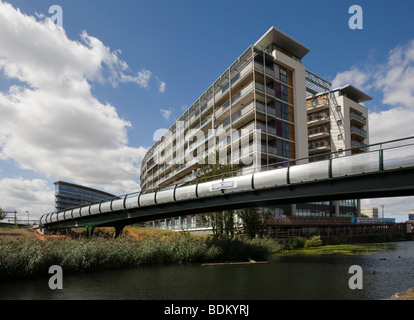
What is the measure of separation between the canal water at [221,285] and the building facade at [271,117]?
71.4ft

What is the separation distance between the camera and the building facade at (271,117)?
5003cm

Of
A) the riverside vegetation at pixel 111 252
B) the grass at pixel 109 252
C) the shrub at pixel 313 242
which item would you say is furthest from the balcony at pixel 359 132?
the grass at pixel 109 252

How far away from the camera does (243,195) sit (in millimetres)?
21625

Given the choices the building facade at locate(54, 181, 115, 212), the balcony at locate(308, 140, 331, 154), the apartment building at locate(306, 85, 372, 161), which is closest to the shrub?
the apartment building at locate(306, 85, 372, 161)

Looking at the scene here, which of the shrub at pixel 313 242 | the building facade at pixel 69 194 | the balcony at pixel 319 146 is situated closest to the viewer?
the shrub at pixel 313 242

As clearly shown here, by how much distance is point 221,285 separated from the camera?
52.7ft

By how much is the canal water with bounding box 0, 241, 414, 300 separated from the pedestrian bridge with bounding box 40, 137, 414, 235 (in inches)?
188

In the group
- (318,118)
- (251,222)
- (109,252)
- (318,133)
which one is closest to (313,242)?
(251,222)

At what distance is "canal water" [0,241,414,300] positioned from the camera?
13.6 metres

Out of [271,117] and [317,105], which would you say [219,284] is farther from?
[317,105]

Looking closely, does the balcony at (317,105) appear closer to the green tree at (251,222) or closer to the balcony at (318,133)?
the balcony at (318,133)
